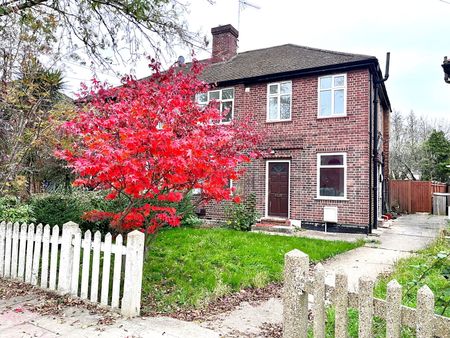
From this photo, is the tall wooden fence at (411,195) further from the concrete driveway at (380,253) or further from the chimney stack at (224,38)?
the chimney stack at (224,38)

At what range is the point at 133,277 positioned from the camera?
3.86m

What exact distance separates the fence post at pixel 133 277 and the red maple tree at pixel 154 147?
2.51 feet

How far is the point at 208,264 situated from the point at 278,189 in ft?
25.1

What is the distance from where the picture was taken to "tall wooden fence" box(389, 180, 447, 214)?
1984 cm

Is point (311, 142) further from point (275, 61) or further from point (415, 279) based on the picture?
point (415, 279)

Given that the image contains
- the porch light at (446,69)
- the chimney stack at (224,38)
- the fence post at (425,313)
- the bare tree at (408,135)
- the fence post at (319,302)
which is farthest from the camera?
the bare tree at (408,135)

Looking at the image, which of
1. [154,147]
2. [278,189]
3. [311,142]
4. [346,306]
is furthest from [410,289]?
[278,189]

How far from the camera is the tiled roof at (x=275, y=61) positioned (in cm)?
1266

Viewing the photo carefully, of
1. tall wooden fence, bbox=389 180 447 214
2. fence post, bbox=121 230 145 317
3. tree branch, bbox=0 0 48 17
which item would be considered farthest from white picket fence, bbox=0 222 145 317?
tall wooden fence, bbox=389 180 447 214

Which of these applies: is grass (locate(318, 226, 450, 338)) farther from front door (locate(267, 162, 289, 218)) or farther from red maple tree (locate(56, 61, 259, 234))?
front door (locate(267, 162, 289, 218))

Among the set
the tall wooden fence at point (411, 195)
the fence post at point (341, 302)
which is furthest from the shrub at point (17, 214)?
the tall wooden fence at point (411, 195)

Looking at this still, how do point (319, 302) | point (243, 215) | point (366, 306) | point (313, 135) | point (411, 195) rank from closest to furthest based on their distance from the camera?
1. point (366, 306)
2. point (319, 302)
3. point (243, 215)
4. point (313, 135)
5. point (411, 195)

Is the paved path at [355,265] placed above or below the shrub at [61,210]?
below

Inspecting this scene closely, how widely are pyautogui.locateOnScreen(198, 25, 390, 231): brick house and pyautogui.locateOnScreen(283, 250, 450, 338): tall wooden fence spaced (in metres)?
9.45
